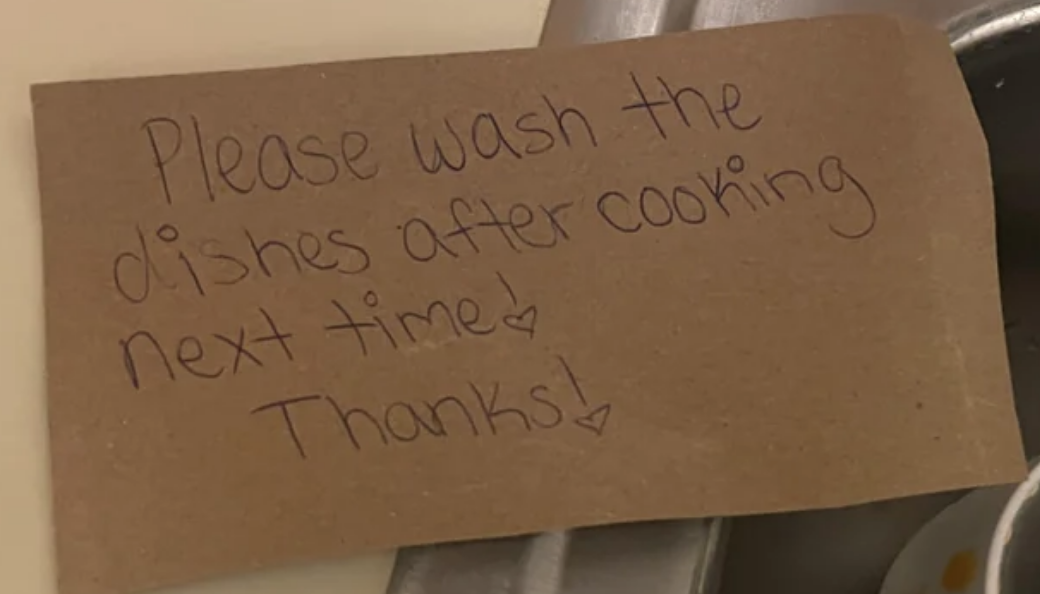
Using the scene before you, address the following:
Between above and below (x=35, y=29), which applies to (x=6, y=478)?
below

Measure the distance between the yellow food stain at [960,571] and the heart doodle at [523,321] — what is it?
0.19 m

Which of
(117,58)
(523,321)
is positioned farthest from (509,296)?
(117,58)

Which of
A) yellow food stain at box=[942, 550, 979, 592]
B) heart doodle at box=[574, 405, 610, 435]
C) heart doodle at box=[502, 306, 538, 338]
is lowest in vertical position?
yellow food stain at box=[942, 550, 979, 592]

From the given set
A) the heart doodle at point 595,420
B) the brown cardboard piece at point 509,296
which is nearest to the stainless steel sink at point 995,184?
the brown cardboard piece at point 509,296

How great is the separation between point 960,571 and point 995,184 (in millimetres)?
185

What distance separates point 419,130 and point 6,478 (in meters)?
0.16

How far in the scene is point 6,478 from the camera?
35 centimetres

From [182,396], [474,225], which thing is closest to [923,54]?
[474,225]

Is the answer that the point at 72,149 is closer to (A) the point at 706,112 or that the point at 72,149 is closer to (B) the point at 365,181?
(B) the point at 365,181

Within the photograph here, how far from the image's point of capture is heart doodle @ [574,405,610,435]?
369mm

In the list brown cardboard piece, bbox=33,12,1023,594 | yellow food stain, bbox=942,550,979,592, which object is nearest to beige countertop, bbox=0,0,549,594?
brown cardboard piece, bbox=33,12,1023,594

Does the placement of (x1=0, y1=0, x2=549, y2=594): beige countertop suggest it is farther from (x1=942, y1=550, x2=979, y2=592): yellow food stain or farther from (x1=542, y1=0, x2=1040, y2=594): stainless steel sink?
(x1=942, y1=550, x2=979, y2=592): yellow food stain

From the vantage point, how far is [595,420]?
→ 1.21 feet

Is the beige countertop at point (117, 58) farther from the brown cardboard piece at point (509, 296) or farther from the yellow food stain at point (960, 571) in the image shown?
the yellow food stain at point (960, 571)
